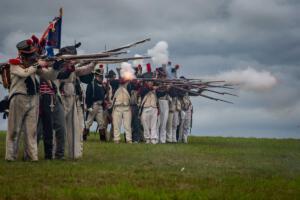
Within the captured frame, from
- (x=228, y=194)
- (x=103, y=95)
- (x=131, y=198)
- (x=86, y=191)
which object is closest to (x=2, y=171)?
(x=86, y=191)

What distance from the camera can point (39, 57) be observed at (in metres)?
13.3

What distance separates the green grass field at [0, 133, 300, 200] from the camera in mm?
8812

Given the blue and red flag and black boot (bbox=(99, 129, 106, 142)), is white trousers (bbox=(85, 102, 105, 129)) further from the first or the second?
the blue and red flag

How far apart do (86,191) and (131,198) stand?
0.75 metres

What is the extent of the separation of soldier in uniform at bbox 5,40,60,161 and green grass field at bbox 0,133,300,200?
0.38 metres

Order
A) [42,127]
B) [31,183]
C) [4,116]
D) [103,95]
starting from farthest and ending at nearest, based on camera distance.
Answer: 1. [103,95]
2. [4,116]
3. [42,127]
4. [31,183]

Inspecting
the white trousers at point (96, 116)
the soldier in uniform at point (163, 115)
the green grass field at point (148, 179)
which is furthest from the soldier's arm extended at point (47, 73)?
the soldier in uniform at point (163, 115)

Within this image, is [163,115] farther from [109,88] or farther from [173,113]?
[109,88]

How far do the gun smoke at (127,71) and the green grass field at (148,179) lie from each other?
800cm

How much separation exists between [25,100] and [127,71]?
10404 mm

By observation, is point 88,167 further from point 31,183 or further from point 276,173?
point 276,173

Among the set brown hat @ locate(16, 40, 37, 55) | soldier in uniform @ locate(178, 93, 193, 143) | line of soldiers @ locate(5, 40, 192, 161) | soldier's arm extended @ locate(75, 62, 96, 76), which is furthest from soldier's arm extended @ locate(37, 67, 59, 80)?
soldier in uniform @ locate(178, 93, 193, 143)

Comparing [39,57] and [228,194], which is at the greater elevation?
[39,57]

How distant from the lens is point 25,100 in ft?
43.3
